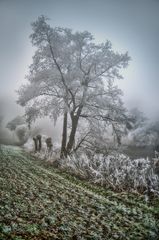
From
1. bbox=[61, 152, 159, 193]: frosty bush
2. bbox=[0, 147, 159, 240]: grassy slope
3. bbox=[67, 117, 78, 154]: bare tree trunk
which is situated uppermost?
bbox=[67, 117, 78, 154]: bare tree trunk

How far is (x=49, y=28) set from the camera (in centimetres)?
1622

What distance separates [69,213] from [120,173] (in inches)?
172

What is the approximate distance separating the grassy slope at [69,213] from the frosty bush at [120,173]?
78 centimetres

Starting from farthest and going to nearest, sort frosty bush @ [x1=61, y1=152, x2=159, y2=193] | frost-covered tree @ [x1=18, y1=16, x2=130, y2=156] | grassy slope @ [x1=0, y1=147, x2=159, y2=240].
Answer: frost-covered tree @ [x1=18, y1=16, x2=130, y2=156]
frosty bush @ [x1=61, y1=152, x2=159, y2=193]
grassy slope @ [x1=0, y1=147, x2=159, y2=240]

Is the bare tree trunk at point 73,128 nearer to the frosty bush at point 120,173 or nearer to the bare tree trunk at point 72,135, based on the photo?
the bare tree trunk at point 72,135

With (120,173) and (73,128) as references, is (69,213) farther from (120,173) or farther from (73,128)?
(73,128)

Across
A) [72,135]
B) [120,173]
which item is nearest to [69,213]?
[120,173]

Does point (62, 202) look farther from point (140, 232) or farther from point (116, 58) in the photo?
point (116, 58)

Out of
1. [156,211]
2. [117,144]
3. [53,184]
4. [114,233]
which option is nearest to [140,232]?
[114,233]

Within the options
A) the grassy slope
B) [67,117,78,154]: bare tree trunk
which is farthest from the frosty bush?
[67,117,78,154]: bare tree trunk

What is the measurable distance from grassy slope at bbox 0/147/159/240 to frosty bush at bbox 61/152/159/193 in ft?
2.57

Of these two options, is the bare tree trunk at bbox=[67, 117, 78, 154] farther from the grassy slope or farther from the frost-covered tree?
the grassy slope

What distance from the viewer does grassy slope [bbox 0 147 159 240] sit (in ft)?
17.4

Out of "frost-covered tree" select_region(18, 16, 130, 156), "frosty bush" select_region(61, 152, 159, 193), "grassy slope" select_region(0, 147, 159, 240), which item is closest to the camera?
"grassy slope" select_region(0, 147, 159, 240)
